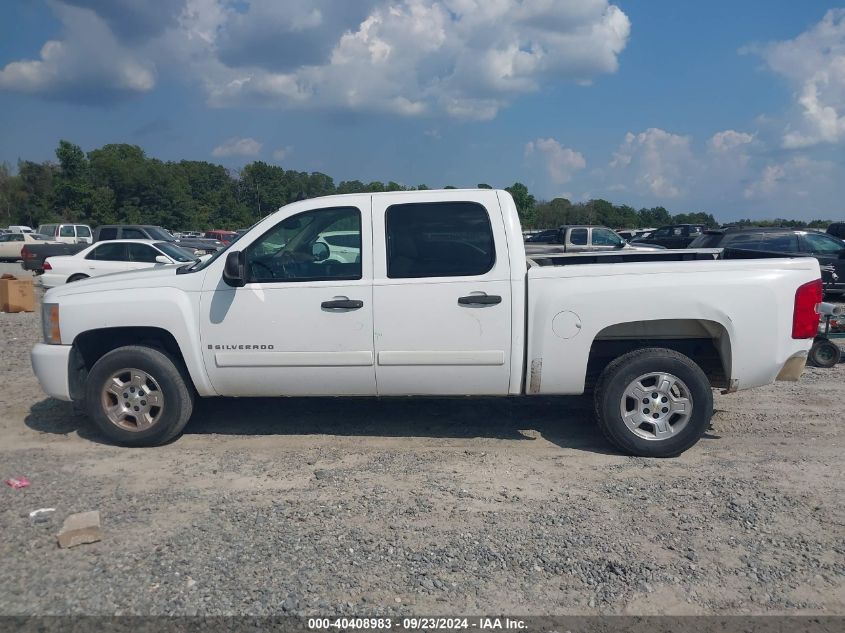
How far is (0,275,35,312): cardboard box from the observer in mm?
14242

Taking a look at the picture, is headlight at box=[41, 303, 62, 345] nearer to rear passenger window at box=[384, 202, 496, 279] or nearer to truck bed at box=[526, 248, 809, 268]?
rear passenger window at box=[384, 202, 496, 279]

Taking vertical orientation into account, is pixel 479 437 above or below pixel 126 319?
below

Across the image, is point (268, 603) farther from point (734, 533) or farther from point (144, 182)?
point (144, 182)

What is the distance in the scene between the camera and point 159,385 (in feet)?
18.6

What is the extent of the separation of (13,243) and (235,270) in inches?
1415

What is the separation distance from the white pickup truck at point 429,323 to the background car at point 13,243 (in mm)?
33607

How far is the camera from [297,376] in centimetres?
561

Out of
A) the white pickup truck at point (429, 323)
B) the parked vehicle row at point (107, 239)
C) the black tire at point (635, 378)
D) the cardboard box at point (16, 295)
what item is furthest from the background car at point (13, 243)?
the black tire at point (635, 378)

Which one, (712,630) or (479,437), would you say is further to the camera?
(479,437)

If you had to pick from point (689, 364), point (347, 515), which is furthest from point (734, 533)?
point (347, 515)

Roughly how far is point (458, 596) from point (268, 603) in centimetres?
91

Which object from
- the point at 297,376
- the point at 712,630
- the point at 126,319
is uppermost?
the point at 126,319

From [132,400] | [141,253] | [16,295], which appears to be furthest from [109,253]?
[132,400]

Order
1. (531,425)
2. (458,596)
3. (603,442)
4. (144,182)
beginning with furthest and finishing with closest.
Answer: (144,182)
(531,425)
(603,442)
(458,596)
